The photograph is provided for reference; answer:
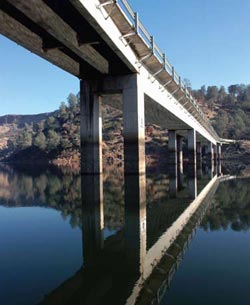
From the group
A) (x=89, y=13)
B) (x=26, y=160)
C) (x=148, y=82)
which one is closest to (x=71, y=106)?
(x=26, y=160)

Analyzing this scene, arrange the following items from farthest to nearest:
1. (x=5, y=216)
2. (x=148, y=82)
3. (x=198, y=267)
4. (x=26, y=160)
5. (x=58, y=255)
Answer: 1. (x=26, y=160)
2. (x=148, y=82)
3. (x=5, y=216)
4. (x=58, y=255)
5. (x=198, y=267)

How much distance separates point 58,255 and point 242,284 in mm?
3881

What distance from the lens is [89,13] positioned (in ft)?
50.9

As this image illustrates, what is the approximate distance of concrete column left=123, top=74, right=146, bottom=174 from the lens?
25.4m

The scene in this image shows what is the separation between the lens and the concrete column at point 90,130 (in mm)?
28688

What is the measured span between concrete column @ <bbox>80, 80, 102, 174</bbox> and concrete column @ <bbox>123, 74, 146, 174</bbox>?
3.80 meters

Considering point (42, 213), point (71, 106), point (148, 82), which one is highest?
point (71, 106)

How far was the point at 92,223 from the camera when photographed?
37.6 feet

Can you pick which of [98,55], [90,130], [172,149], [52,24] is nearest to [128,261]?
[52,24]

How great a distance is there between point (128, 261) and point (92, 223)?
15.2 feet

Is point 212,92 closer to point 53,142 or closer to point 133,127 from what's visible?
point 53,142

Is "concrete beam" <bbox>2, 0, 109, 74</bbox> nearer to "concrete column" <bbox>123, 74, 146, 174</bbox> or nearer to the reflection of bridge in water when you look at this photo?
"concrete column" <bbox>123, 74, 146, 174</bbox>

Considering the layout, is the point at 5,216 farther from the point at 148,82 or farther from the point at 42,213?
the point at 148,82

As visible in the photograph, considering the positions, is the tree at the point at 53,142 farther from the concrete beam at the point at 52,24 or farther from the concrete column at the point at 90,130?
the concrete beam at the point at 52,24
